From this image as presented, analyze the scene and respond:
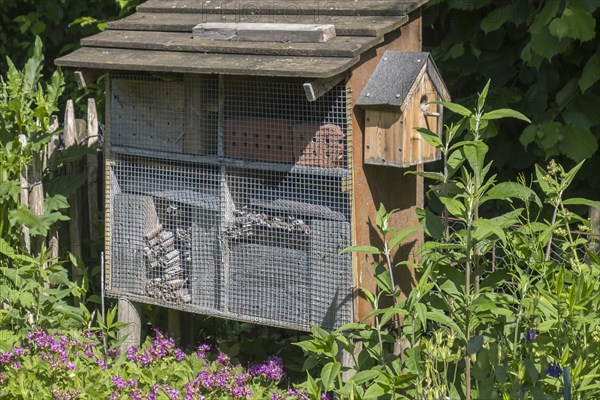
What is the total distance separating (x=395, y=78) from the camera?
5.00 m

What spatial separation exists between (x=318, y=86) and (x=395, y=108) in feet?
1.33

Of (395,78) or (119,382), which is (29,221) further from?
(395,78)

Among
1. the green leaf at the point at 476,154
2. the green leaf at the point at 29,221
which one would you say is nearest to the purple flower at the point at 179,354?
the green leaf at the point at 29,221

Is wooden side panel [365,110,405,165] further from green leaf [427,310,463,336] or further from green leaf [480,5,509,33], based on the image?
green leaf [480,5,509,33]

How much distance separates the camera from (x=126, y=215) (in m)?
5.68

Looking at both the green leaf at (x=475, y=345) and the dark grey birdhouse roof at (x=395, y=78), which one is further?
the dark grey birdhouse roof at (x=395, y=78)

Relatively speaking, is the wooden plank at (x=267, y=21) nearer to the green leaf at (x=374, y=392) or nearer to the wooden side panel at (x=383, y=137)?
the wooden side panel at (x=383, y=137)

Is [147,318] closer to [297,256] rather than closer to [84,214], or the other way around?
[84,214]

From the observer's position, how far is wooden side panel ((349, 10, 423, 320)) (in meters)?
4.98

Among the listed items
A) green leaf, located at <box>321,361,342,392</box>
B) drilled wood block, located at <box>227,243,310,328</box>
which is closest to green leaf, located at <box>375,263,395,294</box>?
green leaf, located at <box>321,361,342,392</box>

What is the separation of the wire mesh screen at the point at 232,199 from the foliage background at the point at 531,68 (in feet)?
6.29

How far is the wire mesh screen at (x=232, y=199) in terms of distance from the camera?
505 cm

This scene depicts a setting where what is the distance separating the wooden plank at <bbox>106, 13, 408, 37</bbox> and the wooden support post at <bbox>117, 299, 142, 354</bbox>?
1.59 meters

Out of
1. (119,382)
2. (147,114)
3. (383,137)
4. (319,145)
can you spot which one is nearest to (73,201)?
(147,114)
